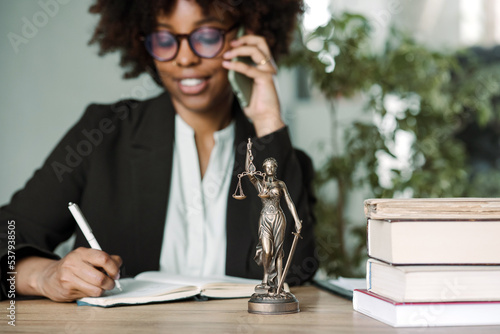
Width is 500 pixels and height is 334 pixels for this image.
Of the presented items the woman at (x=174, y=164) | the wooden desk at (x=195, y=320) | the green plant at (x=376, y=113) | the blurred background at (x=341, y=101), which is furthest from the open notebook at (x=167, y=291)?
the green plant at (x=376, y=113)

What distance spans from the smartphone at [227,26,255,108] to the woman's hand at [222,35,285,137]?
12mm

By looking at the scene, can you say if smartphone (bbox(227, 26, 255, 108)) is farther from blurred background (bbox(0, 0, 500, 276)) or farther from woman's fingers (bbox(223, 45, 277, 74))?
blurred background (bbox(0, 0, 500, 276))

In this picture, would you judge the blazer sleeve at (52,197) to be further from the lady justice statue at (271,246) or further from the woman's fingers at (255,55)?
the lady justice statue at (271,246)

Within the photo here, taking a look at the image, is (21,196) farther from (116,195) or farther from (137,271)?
(137,271)

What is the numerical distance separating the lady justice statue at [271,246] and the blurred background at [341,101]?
5.09 ft

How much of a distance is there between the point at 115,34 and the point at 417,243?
52.9 inches

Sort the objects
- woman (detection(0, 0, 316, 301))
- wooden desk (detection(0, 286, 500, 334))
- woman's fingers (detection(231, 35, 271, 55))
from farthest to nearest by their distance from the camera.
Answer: woman's fingers (detection(231, 35, 271, 55))
woman (detection(0, 0, 316, 301))
wooden desk (detection(0, 286, 500, 334))

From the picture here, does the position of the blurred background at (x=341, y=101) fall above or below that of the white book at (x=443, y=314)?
above

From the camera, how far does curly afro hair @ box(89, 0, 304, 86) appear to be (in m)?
1.67

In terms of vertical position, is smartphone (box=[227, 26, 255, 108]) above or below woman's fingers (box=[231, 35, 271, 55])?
below

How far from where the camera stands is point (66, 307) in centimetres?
98

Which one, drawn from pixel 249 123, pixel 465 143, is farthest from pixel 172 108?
pixel 465 143

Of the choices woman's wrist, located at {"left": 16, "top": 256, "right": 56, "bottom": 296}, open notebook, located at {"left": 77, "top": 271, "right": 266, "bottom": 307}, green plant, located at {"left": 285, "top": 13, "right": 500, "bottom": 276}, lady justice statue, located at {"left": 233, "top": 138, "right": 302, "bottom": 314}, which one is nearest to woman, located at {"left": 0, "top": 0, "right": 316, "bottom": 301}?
woman's wrist, located at {"left": 16, "top": 256, "right": 56, "bottom": 296}

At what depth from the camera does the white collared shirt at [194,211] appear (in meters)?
1.61
